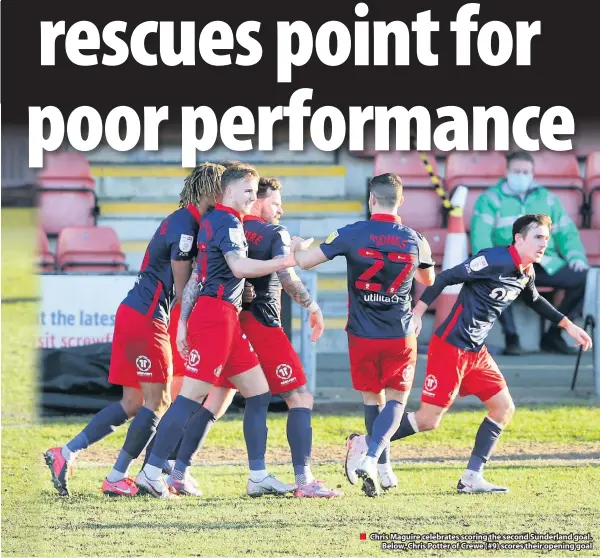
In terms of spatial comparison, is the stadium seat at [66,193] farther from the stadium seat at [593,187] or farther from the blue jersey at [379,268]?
the blue jersey at [379,268]

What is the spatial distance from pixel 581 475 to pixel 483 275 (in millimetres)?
1556

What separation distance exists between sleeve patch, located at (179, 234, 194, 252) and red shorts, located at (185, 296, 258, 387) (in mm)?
303

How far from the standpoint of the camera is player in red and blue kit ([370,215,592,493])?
7.07 m

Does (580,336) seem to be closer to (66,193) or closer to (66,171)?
(66,193)

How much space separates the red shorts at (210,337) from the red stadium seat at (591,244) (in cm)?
829

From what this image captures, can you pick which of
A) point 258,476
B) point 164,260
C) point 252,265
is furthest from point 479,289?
point 164,260

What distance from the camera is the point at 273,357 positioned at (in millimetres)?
7023

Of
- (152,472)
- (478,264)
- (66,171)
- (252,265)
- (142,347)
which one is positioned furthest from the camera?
(66,171)

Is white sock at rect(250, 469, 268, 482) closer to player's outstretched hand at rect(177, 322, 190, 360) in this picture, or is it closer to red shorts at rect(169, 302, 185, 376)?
player's outstretched hand at rect(177, 322, 190, 360)

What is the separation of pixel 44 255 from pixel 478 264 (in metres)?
8.17

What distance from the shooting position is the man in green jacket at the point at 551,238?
511 inches

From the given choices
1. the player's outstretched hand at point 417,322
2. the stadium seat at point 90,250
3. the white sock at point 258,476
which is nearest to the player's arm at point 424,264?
the player's outstretched hand at point 417,322

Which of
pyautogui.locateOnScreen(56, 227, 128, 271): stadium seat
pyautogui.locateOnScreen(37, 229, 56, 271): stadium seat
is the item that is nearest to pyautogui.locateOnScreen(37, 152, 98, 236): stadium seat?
pyautogui.locateOnScreen(37, 229, 56, 271): stadium seat

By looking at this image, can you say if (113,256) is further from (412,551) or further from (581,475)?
(412,551)
